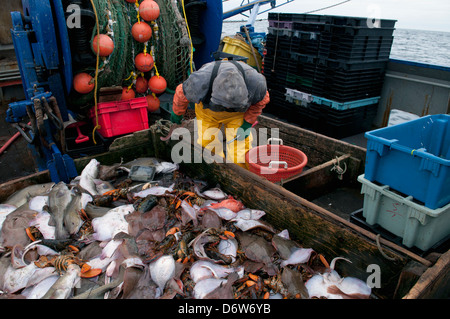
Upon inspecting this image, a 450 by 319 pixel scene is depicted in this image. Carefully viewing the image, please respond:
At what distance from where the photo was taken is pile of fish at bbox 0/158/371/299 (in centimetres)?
225

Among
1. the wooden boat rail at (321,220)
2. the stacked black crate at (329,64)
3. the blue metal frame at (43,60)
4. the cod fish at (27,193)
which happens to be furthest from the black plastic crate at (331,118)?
the cod fish at (27,193)

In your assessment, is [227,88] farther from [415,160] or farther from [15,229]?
[15,229]

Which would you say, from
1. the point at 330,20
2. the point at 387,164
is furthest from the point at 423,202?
the point at 330,20

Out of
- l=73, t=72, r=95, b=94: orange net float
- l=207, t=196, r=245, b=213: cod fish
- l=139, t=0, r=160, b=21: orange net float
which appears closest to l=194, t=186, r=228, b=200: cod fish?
l=207, t=196, r=245, b=213: cod fish

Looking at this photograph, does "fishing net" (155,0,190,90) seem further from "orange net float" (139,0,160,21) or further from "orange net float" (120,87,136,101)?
"orange net float" (120,87,136,101)

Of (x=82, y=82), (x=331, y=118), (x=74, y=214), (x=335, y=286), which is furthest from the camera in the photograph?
(x=331, y=118)

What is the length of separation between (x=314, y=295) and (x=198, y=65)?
16.6 feet

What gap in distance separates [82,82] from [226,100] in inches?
89.4

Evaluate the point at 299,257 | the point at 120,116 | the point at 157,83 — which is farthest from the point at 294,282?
the point at 157,83

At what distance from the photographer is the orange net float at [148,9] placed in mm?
4555

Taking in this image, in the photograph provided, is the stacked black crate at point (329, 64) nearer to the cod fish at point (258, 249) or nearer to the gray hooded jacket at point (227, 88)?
the gray hooded jacket at point (227, 88)

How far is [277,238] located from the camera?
2.58 meters

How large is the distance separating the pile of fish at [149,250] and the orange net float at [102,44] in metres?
1.86

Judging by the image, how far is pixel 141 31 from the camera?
4562mm
